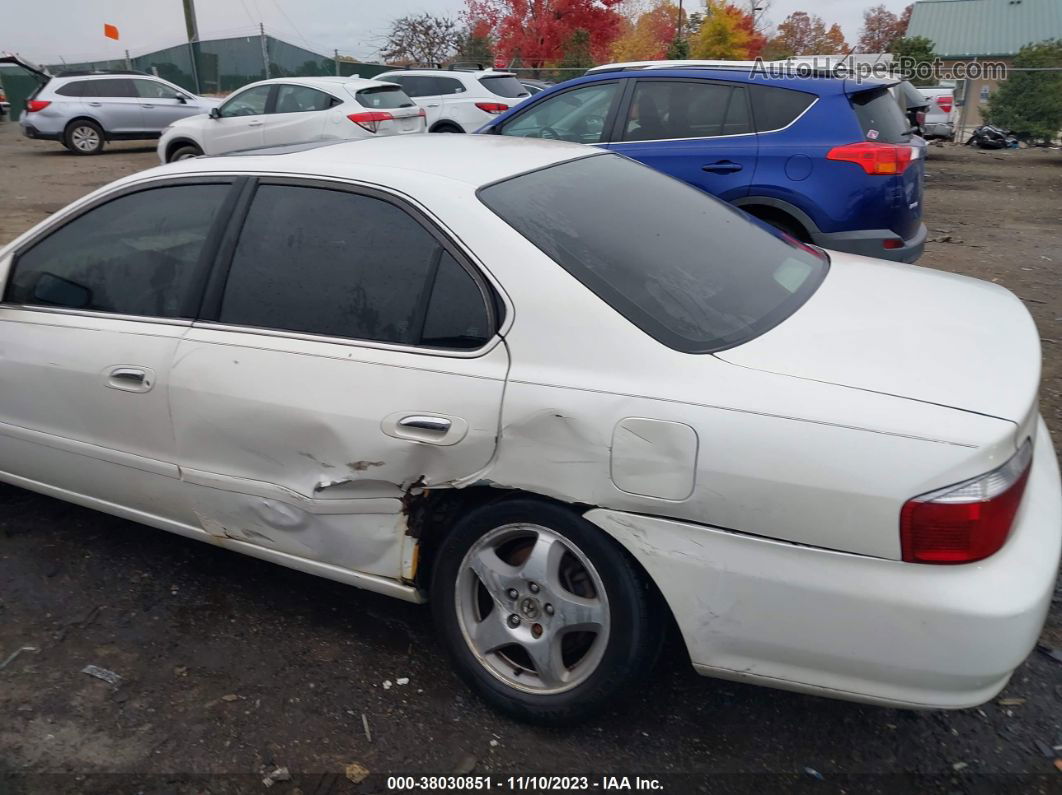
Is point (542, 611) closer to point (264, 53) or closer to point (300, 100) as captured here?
point (300, 100)

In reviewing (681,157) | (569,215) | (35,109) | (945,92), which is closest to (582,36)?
(945,92)

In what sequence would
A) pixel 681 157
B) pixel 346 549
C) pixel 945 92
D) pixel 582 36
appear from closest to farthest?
pixel 346 549, pixel 681 157, pixel 945 92, pixel 582 36

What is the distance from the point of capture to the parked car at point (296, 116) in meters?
12.8

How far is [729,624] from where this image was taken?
7.31ft

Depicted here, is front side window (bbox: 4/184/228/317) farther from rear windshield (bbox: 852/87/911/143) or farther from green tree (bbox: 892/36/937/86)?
green tree (bbox: 892/36/937/86)

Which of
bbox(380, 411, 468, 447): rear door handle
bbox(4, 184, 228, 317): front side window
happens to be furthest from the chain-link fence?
bbox(380, 411, 468, 447): rear door handle

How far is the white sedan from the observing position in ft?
6.79

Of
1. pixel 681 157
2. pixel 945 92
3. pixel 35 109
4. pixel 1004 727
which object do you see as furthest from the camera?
pixel 945 92

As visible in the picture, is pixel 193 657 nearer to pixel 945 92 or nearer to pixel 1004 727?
pixel 1004 727

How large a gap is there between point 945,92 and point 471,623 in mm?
22589

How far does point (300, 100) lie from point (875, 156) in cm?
956

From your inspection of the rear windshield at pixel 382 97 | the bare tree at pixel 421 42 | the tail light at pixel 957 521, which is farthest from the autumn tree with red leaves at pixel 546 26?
the tail light at pixel 957 521

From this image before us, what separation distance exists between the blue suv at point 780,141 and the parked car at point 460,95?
8577 mm

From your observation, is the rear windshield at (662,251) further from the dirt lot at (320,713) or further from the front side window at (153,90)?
the front side window at (153,90)
